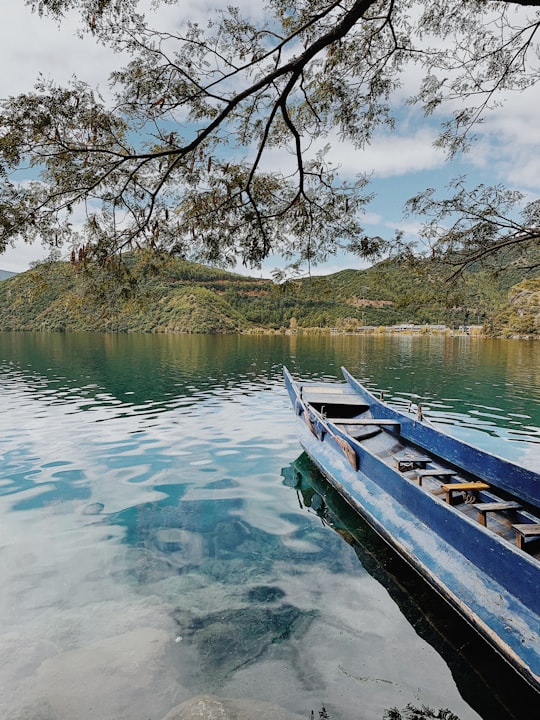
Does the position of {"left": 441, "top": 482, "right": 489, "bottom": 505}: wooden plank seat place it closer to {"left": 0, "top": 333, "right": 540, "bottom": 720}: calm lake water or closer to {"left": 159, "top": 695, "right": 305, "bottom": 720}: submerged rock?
{"left": 0, "top": 333, "right": 540, "bottom": 720}: calm lake water

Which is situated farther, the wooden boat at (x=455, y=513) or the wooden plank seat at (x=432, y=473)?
the wooden plank seat at (x=432, y=473)

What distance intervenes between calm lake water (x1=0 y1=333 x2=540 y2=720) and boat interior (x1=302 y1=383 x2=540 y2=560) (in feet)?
3.91

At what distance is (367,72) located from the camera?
7051mm

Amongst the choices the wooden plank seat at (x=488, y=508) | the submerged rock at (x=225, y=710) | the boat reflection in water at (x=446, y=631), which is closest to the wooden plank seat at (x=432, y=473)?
the boat reflection in water at (x=446, y=631)

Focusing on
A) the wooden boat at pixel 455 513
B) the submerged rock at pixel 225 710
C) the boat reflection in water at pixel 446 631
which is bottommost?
the boat reflection in water at pixel 446 631

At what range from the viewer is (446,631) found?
449cm

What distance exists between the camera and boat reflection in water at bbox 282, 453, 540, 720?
11.9 ft

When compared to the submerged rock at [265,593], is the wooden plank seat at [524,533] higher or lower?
higher

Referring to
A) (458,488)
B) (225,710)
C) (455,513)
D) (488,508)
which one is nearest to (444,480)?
(458,488)

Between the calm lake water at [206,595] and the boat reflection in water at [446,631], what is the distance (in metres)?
0.02

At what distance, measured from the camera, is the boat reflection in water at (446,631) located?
3.64 meters

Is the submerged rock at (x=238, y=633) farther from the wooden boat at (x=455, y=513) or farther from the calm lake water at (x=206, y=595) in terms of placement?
the wooden boat at (x=455, y=513)

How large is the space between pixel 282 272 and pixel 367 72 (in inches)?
148

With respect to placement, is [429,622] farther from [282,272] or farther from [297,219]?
[297,219]
